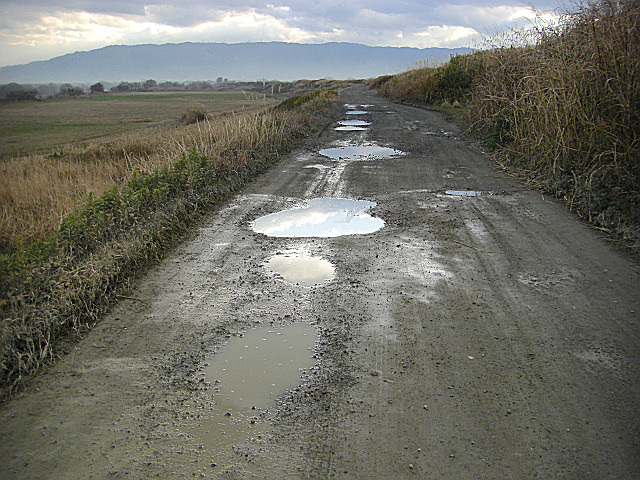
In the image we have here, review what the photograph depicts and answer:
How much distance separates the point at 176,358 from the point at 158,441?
0.88 meters

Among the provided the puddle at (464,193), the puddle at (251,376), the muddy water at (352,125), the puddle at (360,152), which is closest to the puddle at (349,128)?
the muddy water at (352,125)

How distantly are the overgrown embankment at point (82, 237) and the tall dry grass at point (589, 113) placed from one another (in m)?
5.29

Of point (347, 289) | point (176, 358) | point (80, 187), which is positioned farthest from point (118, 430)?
point (80, 187)

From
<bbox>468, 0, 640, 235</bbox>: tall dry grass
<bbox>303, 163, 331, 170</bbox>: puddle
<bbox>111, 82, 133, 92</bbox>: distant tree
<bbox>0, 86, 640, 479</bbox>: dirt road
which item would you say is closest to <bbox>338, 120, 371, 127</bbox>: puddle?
<bbox>303, 163, 331, 170</bbox>: puddle

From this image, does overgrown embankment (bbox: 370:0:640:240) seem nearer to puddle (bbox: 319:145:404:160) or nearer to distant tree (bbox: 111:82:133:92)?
puddle (bbox: 319:145:404:160)

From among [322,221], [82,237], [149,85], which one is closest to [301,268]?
[322,221]

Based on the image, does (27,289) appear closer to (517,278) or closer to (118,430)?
(118,430)

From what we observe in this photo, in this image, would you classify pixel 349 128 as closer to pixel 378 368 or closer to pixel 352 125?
pixel 352 125

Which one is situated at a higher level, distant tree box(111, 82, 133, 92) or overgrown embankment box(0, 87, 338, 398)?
distant tree box(111, 82, 133, 92)

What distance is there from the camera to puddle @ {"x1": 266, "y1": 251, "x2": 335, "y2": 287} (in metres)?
4.79

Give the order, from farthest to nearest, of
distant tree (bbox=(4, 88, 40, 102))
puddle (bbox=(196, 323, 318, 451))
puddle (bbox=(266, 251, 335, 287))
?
distant tree (bbox=(4, 88, 40, 102))
puddle (bbox=(266, 251, 335, 287))
puddle (bbox=(196, 323, 318, 451))

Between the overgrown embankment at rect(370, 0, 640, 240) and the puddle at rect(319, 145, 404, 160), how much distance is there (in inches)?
103

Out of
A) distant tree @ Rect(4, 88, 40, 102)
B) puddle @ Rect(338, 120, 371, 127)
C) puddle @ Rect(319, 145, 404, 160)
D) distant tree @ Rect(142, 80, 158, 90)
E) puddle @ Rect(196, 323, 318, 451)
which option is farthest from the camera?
distant tree @ Rect(142, 80, 158, 90)

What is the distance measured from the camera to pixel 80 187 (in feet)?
25.3
